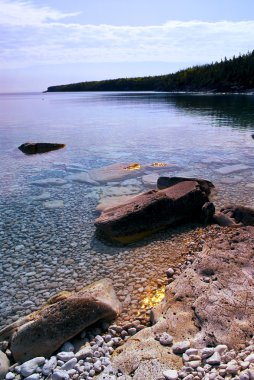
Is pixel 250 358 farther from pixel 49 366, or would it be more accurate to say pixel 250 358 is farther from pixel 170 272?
pixel 170 272

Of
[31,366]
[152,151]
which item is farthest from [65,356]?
[152,151]

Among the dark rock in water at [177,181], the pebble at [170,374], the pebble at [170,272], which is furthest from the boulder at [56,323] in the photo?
the dark rock in water at [177,181]

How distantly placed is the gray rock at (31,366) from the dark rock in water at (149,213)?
487 cm

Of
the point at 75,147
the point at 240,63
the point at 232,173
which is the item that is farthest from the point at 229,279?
the point at 240,63

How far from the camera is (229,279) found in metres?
6.91

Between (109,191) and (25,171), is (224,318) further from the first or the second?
(25,171)

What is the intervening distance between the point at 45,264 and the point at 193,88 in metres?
151

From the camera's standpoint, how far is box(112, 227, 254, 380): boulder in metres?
5.21

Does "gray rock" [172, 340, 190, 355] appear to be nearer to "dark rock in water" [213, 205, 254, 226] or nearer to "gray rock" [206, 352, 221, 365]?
"gray rock" [206, 352, 221, 365]

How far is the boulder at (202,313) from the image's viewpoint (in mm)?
5207

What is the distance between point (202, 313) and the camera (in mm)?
6020

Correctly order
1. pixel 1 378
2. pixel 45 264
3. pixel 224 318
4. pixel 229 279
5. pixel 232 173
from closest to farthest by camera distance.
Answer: pixel 1 378 → pixel 224 318 → pixel 229 279 → pixel 45 264 → pixel 232 173

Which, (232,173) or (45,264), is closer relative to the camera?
(45,264)

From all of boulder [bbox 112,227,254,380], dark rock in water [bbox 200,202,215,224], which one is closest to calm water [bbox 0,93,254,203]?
dark rock in water [bbox 200,202,215,224]
